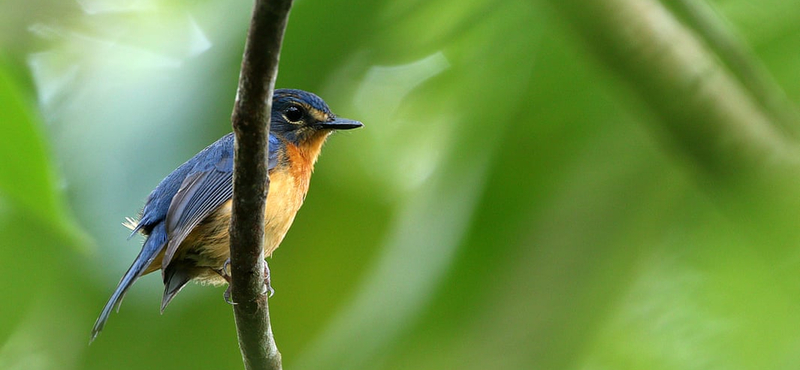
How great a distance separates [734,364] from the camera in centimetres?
97

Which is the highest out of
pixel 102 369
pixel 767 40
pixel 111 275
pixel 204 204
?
pixel 204 204

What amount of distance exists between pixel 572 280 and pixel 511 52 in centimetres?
71

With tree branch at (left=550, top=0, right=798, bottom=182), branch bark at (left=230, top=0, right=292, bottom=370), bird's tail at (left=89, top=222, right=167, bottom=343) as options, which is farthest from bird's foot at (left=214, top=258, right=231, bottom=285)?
tree branch at (left=550, top=0, right=798, bottom=182)

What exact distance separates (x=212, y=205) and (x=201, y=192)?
0.14 meters

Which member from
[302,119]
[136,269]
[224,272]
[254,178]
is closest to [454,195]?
[254,178]

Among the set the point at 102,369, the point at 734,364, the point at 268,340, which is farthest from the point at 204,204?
the point at 734,364

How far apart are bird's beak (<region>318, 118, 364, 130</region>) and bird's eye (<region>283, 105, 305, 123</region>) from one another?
0.44ft

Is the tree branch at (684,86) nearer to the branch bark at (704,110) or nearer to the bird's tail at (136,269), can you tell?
the branch bark at (704,110)

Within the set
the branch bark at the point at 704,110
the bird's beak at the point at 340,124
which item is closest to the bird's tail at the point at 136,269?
the bird's beak at the point at 340,124

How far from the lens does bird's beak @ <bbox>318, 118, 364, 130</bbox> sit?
4402mm

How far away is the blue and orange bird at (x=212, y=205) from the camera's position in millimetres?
3869

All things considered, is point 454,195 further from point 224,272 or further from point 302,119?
point 302,119

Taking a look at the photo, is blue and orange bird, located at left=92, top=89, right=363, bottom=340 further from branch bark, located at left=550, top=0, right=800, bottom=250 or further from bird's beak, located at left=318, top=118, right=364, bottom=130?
branch bark, located at left=550, top=0, right=800, bottom=250

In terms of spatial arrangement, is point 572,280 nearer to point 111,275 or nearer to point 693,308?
point 693,308
